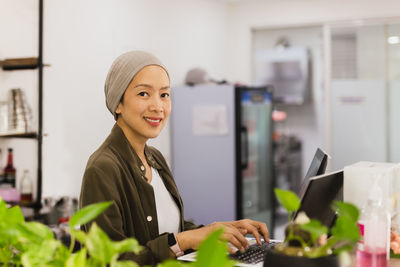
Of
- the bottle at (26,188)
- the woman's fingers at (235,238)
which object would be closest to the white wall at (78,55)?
the bottle at (26,188)

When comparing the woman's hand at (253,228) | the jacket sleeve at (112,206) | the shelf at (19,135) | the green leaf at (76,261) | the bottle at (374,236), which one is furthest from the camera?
the shelf at (19,135)

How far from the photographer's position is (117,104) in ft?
6.12

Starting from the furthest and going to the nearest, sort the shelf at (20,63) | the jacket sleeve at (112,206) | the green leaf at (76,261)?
the shelf at (20,63) < the jacket sleeve at (112,206) < the green leaf at (76,261)

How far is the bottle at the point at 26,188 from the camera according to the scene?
343 centimetres

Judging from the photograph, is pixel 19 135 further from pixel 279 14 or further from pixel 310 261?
pixel 279 14

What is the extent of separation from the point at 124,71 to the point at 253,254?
30.1 inches

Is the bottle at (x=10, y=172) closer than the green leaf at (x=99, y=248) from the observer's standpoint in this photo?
No

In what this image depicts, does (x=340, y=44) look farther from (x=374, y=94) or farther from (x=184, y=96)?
(x=184, y=96)

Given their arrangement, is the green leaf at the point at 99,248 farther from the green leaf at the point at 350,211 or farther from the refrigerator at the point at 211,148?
the refrigerator at the point at 211,148

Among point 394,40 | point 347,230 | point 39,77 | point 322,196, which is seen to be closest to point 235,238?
point 322,196

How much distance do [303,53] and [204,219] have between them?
309 cm

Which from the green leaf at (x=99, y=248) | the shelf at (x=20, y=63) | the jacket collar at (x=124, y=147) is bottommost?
the green leaf at (x=99, y=248)

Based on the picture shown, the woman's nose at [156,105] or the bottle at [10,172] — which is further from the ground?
the woman's nose at [156,105]

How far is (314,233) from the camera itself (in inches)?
41.1
